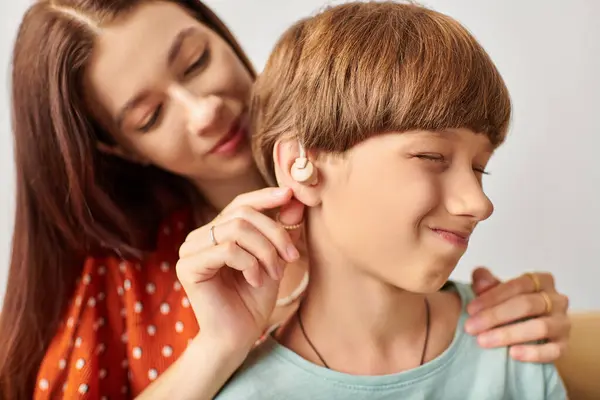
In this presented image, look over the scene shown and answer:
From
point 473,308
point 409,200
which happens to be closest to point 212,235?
point 409,200

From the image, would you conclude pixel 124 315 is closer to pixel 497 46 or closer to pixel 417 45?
pixel 417 45

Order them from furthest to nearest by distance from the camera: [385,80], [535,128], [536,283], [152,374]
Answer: [535,128] < [152,374] < [536,283] < [385,80]

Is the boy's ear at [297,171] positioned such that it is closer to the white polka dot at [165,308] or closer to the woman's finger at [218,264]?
the woman's finger at [218,264]

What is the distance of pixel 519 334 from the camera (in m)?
0.81

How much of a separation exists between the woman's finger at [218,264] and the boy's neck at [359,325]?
0.09 meters

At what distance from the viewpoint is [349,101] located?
2.17ft

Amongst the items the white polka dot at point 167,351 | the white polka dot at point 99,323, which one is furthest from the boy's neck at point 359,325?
the white polka dot at point 99,323

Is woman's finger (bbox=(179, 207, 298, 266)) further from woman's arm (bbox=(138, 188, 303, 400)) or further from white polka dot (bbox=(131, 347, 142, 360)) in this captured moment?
white polka dot (bbox=(131, 347, 142, 360))

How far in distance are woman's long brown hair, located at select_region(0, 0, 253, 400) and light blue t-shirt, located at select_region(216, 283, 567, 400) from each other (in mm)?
391

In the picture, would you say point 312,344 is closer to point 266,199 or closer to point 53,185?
point 266,199

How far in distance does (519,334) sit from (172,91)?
0.62 metres

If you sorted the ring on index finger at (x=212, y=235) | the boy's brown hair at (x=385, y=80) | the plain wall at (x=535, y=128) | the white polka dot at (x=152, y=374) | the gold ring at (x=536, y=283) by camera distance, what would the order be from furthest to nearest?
the plain wall at (x=535, y=128), the white polka dot at (x=152, y=374), the gold ring at (x=536, y=283), the ring on index finger at (x=212, y=235), the boy's brown hair at (x=385, y=80)

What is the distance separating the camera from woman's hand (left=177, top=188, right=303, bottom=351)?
73 centimetres

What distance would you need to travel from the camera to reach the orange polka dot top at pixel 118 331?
97cm
